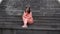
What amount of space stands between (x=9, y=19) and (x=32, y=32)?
1.68m

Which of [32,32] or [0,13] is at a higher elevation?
[0,13]

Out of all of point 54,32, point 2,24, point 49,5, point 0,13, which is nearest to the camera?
point 54,32

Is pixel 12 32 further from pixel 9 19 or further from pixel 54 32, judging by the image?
pixel 54 32

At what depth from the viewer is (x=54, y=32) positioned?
408 inches

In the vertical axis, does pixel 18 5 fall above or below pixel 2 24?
above

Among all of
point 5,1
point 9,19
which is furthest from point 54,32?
point 5,1

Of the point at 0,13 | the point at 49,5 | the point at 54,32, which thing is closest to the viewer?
the point at 54,32

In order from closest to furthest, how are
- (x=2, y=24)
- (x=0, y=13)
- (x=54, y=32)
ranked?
(x=54, y=32) < (x=2, y=24) < (x=0, y=13)

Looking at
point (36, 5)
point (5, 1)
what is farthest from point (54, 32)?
point (5, 1)

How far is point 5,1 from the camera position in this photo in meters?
13.9

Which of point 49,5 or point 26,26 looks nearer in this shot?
point 26,26

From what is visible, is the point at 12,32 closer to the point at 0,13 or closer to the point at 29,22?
the point at 29,22

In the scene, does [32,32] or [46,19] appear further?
[46,19]

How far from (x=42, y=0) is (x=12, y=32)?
4.04 metres
